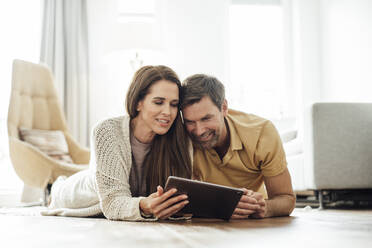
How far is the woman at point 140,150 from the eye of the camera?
1.47 meters

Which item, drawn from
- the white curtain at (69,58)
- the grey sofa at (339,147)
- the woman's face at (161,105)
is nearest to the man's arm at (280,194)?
the woman's face at (161,105)

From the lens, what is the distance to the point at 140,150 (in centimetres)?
169

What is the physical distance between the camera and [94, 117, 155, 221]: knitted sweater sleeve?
4.73 ft

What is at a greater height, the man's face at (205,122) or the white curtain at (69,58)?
the white curtain at (69,58)

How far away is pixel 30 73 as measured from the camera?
352 centimetres

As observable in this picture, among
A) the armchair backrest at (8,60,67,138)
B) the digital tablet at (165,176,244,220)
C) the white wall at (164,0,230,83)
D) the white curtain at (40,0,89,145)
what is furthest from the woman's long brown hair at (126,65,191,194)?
the white wall at (164,0,230,83)

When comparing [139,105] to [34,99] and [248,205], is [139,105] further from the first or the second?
[34,99]

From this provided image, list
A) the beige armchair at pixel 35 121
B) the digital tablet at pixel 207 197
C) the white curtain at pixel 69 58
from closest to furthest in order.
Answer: the digital tablet at pixel 207 197 → the beige armchair at pixel 35 121 → the white curtain at pixel 69 58

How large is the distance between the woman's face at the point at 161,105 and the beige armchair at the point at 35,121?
1.47 meters

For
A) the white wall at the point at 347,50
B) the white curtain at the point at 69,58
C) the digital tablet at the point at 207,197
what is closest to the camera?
the digital tablet at the point at 207,197

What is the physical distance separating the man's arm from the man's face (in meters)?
0.27

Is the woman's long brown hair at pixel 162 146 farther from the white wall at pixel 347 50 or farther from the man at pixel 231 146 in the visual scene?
the white wall at pixel 347 50

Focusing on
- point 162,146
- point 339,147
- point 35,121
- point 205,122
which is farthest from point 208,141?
point 35,121

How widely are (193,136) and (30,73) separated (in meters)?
2.34
